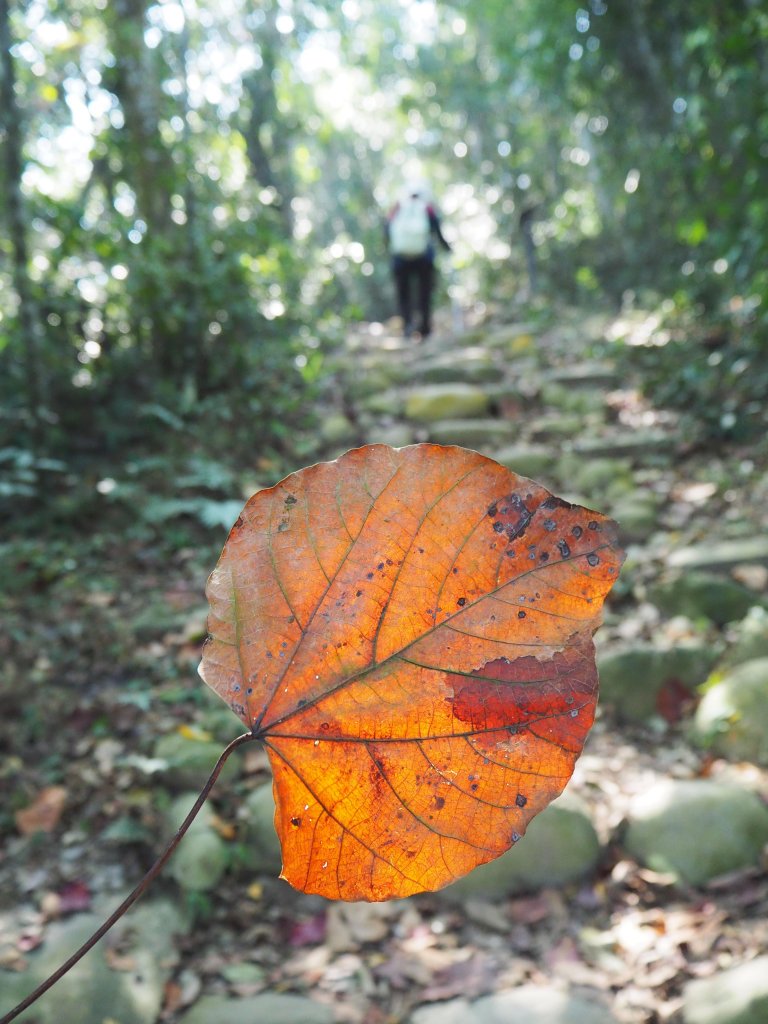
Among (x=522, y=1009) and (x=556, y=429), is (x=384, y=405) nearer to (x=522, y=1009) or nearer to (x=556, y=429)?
(x=556, y=429)

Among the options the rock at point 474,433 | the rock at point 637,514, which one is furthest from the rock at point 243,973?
the rock at point 474,433

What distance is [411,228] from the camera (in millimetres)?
6742

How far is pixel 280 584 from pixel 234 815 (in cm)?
248

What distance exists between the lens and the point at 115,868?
8.05 feet

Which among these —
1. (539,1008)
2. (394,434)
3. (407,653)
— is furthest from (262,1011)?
(394,434)

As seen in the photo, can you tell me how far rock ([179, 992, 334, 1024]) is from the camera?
6.45 feet

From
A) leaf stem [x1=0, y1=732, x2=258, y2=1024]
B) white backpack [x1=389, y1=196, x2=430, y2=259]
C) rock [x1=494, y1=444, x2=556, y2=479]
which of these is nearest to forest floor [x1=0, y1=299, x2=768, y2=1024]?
rock [x1=494, y1=444, x2=556, y2=479]

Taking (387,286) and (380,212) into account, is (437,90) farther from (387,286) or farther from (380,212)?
(387,286)

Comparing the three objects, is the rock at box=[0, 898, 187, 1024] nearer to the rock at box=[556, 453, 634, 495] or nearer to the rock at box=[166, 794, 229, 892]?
the rock at box=[166, 794, 229, 892]

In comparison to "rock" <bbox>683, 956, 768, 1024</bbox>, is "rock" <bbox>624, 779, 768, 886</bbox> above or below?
above

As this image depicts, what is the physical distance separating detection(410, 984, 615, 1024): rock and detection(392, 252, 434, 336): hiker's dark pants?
597 cm

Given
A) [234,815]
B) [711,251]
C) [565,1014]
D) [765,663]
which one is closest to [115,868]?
[234,815]

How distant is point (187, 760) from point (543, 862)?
3.73 ft

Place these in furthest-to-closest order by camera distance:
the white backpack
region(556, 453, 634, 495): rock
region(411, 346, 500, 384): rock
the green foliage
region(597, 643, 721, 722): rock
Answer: the white backpack < region(411, 346, 500, 384): rock < the green foliage < region(556, 453, 634, 495): rock < region(597, 643, 721, 722): rock
